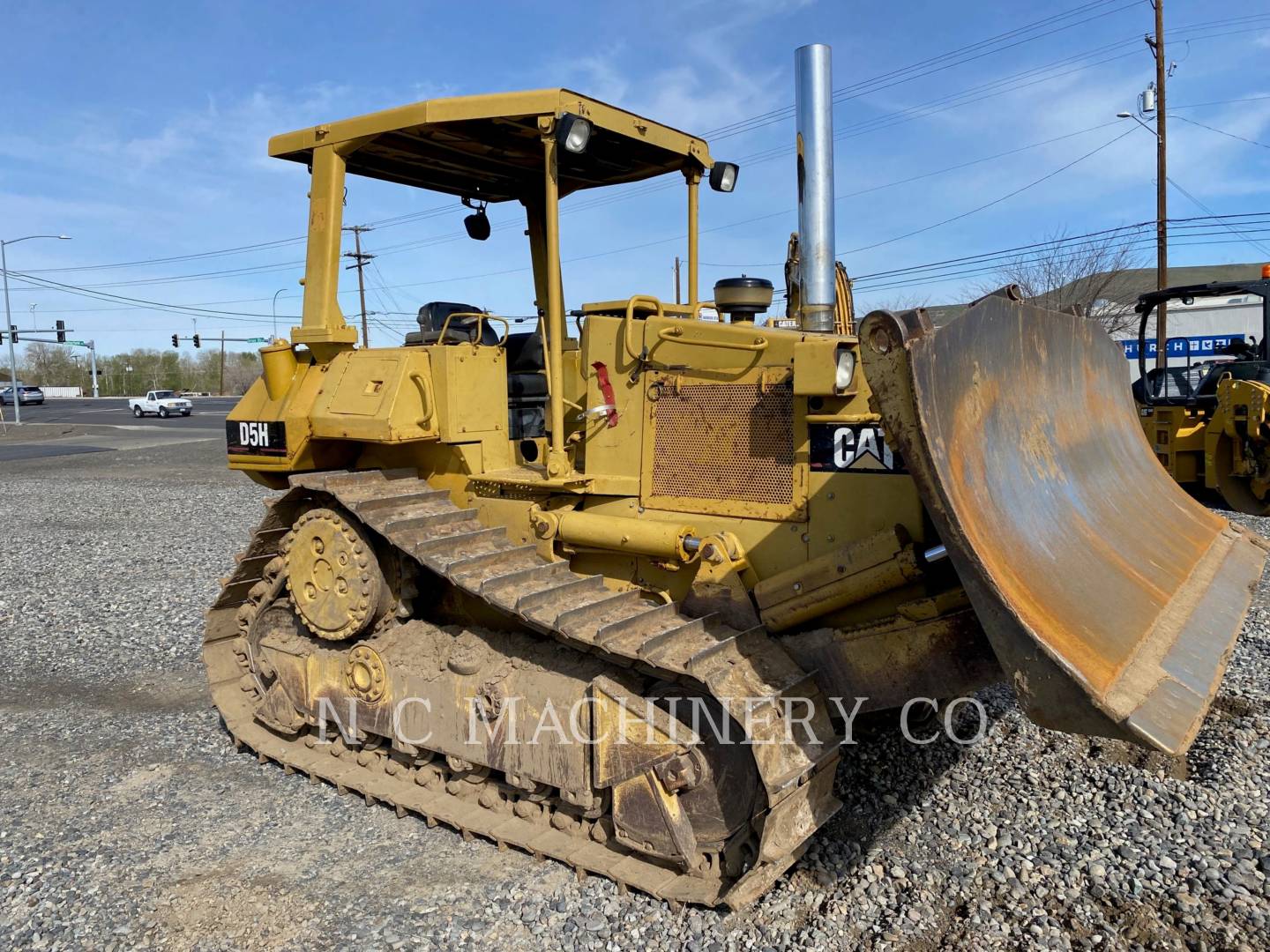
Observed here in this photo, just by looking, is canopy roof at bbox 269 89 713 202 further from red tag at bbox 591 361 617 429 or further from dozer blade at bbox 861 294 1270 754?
dozer blade at bbox 861 294 1270 754

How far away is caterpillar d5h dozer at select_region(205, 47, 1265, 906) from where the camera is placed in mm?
3186

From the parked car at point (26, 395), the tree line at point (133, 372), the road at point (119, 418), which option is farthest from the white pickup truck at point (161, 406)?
the tree line at point (133, 372)

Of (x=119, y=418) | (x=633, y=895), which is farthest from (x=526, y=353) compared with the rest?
(x=119, y=418)

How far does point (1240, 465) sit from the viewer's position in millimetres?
10672

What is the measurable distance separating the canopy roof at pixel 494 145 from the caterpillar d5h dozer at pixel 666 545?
1.0 inches

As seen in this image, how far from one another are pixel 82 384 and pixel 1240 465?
9558 cm

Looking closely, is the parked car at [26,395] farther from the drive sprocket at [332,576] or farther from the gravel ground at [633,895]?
the drive sprocket at [332,576]

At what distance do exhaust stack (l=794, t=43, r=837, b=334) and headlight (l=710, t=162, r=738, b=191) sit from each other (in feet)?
1.46

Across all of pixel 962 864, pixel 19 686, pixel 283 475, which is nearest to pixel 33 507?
pixel 19 686

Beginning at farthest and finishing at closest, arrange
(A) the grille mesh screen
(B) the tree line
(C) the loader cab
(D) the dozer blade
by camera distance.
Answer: (B) the tree line, (C) the loader cab, (A) the grille mesh screen, (D) the dozer blade

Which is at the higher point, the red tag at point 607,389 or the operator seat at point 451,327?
the operator seat at point 451,327

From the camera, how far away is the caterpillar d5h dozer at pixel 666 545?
319 centimetres

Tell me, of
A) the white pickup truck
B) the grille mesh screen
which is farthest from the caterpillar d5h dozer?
the white pickup truck

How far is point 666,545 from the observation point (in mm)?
4074
